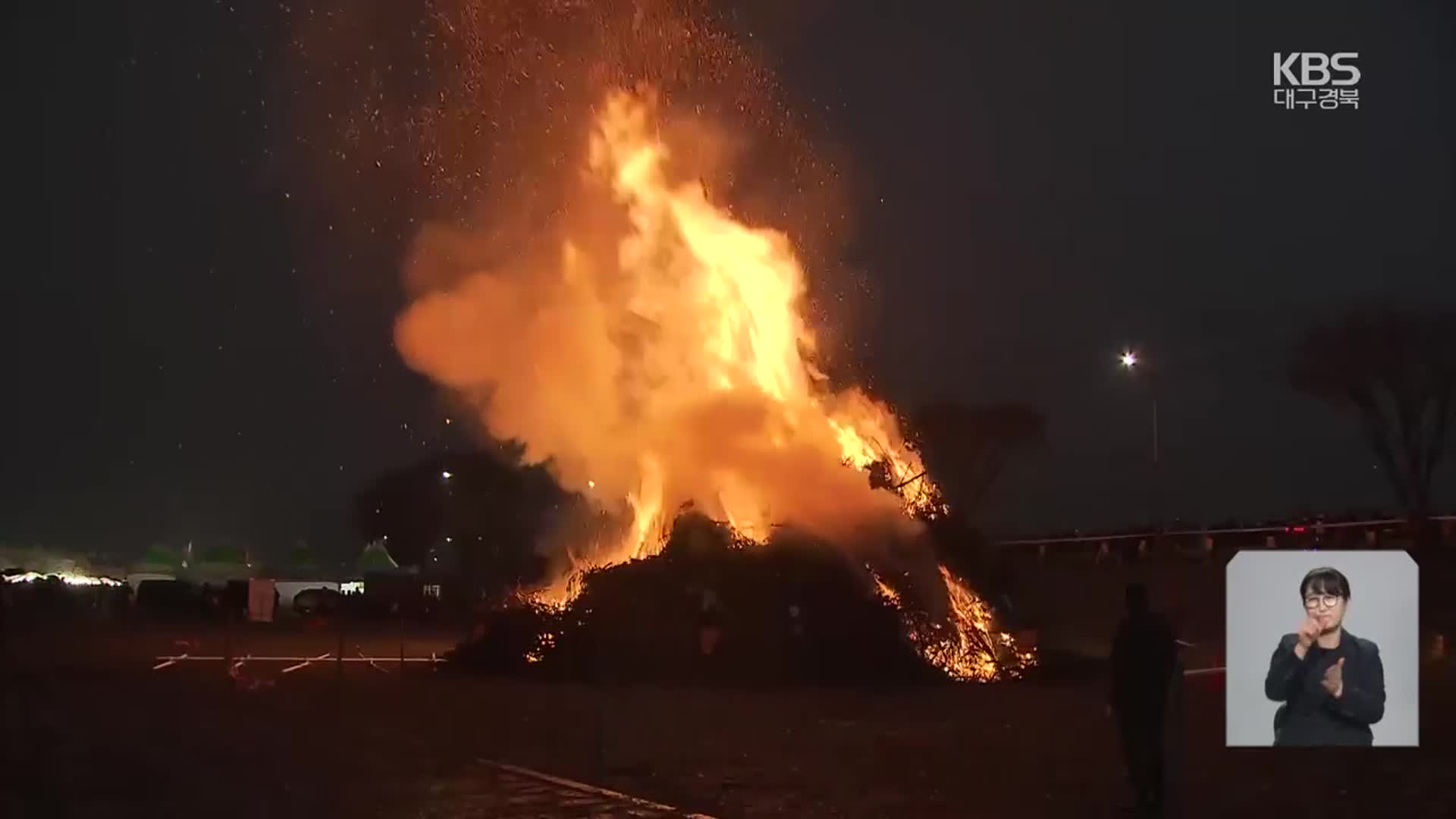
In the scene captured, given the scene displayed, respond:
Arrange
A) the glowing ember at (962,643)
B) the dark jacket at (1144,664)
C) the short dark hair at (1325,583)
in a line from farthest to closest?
the glowing ember at (962,643) < the dark jacket at (1144,664) < the short dark hair at (1325,583)

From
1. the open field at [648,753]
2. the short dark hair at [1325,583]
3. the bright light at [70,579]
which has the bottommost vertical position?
the open field at [648,753]

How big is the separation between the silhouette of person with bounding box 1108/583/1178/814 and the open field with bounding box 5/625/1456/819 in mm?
510

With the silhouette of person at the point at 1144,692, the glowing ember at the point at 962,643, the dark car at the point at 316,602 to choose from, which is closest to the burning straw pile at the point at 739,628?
the glowing ember at the point at 962,643

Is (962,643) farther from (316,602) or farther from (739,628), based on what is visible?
(316,602)

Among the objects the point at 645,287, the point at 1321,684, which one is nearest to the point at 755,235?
the point at 645,287

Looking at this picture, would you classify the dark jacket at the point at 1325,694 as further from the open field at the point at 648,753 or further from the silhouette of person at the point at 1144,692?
the open field at the point at 648,753

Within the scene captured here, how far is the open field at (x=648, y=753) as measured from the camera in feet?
40.0

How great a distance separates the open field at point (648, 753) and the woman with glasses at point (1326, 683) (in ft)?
5.78

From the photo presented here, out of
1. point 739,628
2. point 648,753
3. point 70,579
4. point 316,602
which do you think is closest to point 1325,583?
point 648,753

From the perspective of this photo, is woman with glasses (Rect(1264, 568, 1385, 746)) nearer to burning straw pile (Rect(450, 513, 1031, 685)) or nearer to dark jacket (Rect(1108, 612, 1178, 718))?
dark jacket (Rect(1108, 612, 1178, 718))

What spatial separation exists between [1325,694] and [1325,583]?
2.75 ft

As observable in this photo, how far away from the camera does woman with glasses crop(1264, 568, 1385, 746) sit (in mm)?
10211

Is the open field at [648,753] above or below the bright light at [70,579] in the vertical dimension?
below

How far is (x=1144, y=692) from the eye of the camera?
457 inches
